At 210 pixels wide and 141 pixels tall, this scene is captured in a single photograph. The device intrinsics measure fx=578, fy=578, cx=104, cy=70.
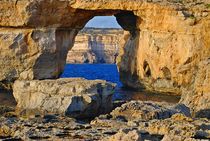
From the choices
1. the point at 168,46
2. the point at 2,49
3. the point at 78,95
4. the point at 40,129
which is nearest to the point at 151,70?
the point at 168,46

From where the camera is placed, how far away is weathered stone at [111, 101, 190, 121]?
23.2m

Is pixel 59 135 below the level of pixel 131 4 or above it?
below

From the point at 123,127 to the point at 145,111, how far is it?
11.9 ft

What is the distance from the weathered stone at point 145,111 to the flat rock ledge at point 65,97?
344cm

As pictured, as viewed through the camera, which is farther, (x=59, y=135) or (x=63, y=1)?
(x=63, y=1)

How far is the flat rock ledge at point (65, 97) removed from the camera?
27.4 metres

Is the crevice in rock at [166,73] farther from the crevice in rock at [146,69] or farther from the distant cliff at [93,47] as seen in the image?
the distant cliff at [93,47]

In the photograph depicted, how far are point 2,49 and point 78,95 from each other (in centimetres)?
1877

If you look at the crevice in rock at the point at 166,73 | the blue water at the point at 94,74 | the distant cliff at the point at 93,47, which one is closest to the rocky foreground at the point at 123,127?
the crevice in rock at the point at 166,73

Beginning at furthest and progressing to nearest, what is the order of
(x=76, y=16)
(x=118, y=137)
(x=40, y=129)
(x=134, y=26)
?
(x=134, y=26)
(x=76, y=16)
(x=40, y=129)
(x=118, y=137)

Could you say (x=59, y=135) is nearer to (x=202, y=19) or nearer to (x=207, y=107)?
(x=207, y=107)

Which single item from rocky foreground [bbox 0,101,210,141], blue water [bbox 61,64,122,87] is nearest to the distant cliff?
blue water [bbox 61,64,122,87]

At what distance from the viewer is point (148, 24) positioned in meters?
46.3

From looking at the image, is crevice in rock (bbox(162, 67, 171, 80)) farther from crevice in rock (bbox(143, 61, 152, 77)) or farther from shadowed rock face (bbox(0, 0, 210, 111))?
crevice in rock (bbox(143, 61, 152, 77))
